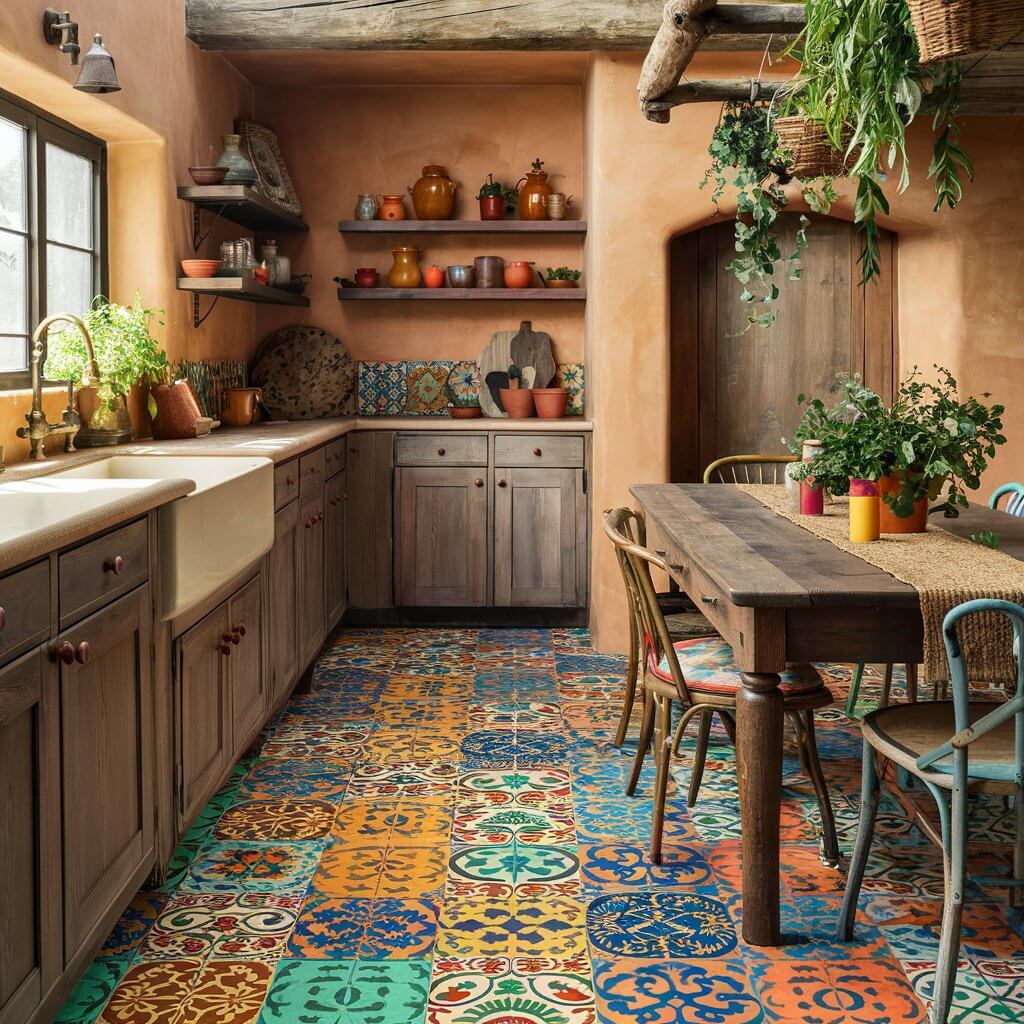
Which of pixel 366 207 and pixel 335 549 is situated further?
pixel 366 207

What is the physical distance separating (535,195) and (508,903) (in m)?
4.10

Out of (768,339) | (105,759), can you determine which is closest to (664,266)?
(768,339)

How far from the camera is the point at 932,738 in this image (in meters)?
2.43

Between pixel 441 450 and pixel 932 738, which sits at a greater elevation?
pixel 441 450

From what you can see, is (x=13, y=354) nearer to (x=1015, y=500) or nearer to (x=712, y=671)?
(x=712, y=671)

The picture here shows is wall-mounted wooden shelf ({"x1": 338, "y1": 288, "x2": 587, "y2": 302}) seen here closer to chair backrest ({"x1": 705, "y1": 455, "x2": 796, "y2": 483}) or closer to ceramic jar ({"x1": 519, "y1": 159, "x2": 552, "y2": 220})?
ceramic jar ({"x1": 519, "y1": 159, "x2": 552, "y2": 220})

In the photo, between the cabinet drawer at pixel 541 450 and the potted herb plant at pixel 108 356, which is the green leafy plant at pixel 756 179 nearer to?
the cabinet drawer at pixel 541 450

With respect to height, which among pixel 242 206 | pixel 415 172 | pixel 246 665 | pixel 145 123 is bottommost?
pixel 246 665

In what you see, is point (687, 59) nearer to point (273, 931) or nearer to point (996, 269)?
point (996, 269)

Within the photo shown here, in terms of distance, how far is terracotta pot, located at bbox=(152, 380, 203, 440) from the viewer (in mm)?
4520

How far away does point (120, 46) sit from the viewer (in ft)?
13.7

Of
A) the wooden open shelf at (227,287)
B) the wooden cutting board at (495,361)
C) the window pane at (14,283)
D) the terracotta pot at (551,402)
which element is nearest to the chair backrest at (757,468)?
the terracotta pot at (551,402)

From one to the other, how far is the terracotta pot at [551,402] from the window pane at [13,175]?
8.86ft

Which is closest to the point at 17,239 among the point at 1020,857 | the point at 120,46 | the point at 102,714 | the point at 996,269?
the point at 120,46
